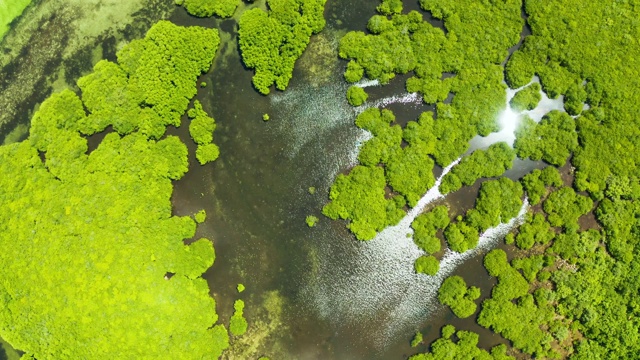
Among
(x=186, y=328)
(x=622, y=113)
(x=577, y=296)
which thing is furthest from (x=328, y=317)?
(x=622, y=113)

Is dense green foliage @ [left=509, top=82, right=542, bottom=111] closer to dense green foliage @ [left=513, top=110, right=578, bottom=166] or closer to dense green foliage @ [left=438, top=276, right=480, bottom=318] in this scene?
dense green foliage @ [left=513, top=110, right=578, bottom=166]

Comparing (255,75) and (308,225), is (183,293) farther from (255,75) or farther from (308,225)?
(255,75)

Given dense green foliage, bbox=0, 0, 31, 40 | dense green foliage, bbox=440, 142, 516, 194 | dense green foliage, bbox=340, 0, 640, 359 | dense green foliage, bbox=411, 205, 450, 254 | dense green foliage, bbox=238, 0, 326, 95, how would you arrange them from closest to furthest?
dense green foliage, bbox=340, 0, 640, 359, dense green foliage, bbox=440, 142, 516, 194, dense green foliage, bbox=411, 205, 450, 254, dense green foliage, bbox=238, 0, 326, 95, dense green foliage, bbox=0, 0, 31, 40

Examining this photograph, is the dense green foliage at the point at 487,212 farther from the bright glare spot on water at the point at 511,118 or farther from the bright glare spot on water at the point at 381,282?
the bright glare spot on water at the point at 511,118

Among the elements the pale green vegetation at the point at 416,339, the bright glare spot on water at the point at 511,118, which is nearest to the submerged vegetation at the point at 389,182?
the bright glare spot on water at the point at 511,118

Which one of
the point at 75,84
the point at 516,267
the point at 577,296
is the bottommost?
the point at 577,296

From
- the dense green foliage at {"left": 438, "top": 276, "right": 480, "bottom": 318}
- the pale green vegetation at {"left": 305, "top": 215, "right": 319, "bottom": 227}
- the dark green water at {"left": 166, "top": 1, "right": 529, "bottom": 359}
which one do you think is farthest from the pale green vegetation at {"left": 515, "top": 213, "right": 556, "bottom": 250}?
the pale green vegetation at {"left": 305, "top": 215, "right": 319, "bottom": 227}
